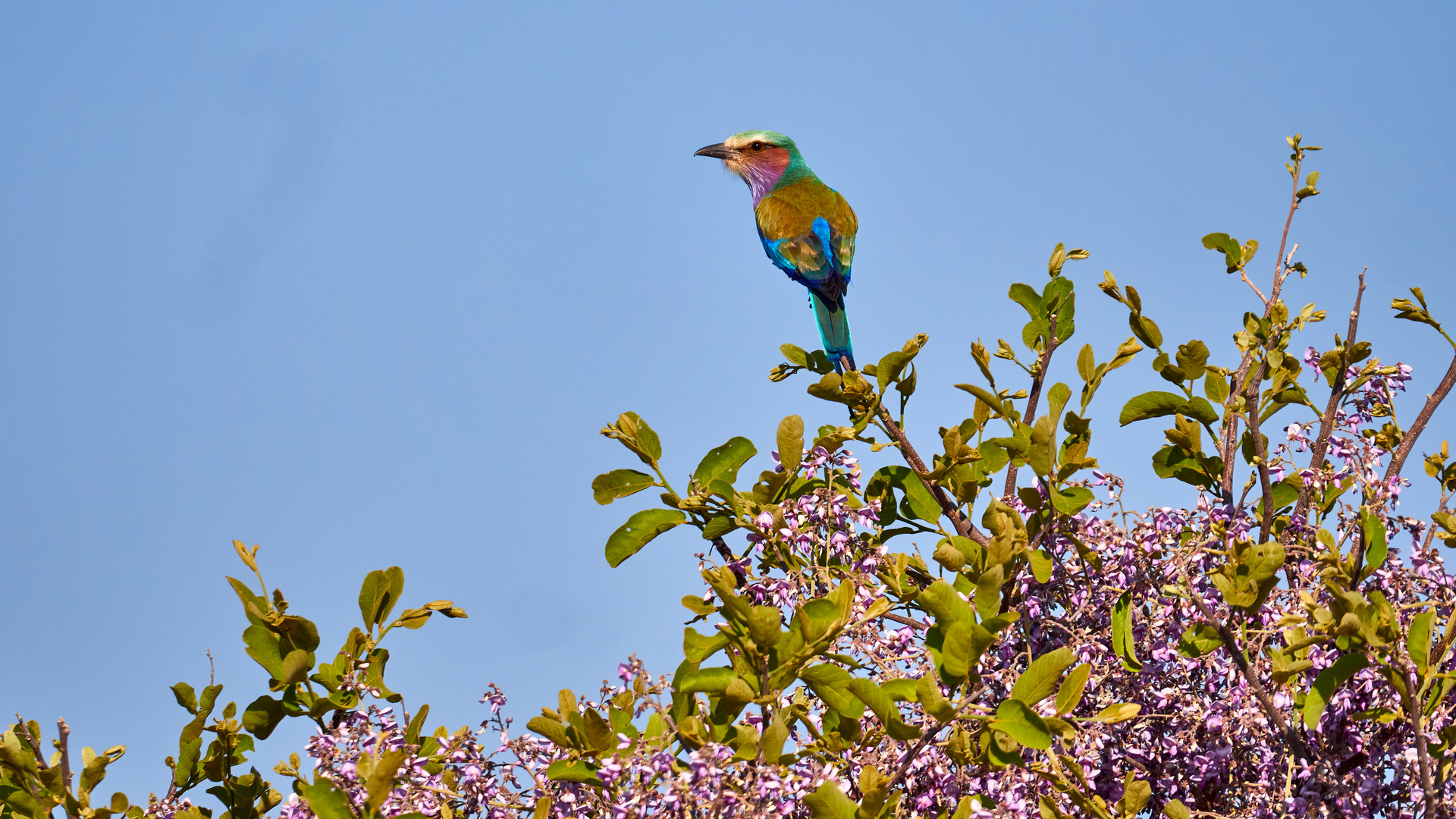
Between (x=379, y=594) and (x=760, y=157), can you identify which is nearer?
(x=379, y=594)

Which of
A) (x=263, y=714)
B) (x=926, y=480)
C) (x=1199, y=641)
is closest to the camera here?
(x=1199, y=641)

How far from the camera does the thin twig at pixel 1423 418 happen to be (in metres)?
2.82

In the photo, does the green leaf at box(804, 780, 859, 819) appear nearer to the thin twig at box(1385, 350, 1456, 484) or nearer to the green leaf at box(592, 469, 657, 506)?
the green leaf at box(592, 469, 657, 506)

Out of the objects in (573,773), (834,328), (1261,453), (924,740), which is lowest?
(924,740)

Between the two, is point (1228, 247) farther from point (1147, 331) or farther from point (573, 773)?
point (573, 773)

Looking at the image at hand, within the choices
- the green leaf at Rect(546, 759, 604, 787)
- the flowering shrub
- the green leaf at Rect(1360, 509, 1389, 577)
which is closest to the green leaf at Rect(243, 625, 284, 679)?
the flowering shrub

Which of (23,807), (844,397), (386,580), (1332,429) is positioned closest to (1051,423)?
(844,397)

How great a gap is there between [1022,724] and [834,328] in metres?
4.19

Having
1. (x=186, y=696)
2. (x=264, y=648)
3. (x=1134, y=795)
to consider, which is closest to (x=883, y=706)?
(x=1134, y=795)

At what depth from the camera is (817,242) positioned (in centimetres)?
621

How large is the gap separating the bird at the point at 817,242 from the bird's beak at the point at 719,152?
20.7 inches

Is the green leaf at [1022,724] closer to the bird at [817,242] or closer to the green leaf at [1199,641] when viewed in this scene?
the green leaf at [1199,641]

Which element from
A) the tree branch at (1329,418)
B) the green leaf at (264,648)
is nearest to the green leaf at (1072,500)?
the tree branch at (1329,418)

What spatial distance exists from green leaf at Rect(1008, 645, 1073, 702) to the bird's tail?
3.78m
